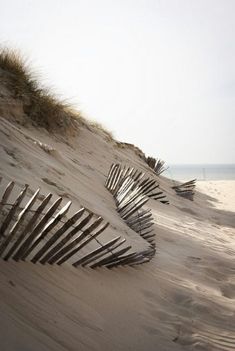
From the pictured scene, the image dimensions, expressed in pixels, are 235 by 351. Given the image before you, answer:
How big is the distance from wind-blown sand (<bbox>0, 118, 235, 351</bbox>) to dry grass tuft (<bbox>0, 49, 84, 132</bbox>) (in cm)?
293

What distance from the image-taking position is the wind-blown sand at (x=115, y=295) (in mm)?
2154

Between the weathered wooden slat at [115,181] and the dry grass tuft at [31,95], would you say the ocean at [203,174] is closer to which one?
the dry grass tuft at [31,95]

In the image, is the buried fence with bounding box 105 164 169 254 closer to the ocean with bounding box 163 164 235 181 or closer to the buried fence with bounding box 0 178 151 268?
the buried fence with bounding box 0 178 151 268

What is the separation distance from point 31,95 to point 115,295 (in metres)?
7.23

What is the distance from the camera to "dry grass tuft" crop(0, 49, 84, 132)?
8.79 metres

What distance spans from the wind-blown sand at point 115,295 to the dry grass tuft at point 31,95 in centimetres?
293

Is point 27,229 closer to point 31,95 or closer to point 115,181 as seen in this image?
point 115,181

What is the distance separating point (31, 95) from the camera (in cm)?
902

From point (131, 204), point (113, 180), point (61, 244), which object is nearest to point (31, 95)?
point (113, 180)

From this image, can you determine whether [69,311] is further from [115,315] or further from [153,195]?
[153,195]

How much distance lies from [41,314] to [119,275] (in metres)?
1.30

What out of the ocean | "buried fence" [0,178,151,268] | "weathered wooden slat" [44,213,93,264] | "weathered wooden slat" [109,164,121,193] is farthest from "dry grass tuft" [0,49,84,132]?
the ocean

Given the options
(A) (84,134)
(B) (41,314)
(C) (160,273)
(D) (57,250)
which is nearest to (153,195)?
(A) (84,134)

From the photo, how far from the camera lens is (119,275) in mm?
3393
